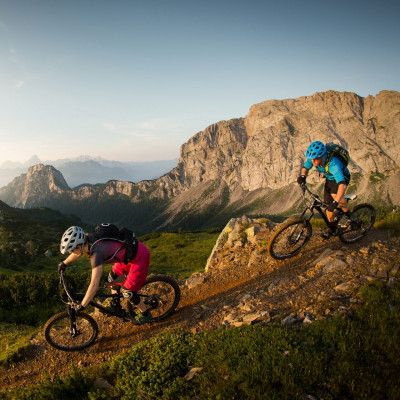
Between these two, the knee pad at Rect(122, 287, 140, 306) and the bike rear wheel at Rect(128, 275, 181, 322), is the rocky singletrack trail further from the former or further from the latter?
the knee pad at Rect(122, 287, 140, 306)

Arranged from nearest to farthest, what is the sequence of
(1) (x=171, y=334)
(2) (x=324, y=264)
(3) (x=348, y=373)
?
(3) (x=348, y=373), (1) (x=171, y=334), (2) (x=324, y=264)

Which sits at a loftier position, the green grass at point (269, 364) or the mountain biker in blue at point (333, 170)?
the mountain biker in blue at point (333, 170)

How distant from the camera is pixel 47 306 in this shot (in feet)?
53.3

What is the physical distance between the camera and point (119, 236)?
6934 millimetres

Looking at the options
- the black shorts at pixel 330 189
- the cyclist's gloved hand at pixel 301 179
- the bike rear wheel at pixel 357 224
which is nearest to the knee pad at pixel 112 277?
the cyclist's gloved hand at pixel 301 179

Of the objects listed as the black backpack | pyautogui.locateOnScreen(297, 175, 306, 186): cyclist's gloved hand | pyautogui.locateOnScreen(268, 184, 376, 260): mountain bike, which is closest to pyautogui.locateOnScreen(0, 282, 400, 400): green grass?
the black backpack

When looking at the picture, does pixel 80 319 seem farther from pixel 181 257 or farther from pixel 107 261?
pixel 181 257

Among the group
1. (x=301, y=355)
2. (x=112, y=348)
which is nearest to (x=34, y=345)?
(x=112, y=348)

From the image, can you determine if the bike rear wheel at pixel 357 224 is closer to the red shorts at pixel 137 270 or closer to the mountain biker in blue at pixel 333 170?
the mountain biker in blue at pixel 333 170

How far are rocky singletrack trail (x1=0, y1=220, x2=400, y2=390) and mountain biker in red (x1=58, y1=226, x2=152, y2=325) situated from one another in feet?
4.40

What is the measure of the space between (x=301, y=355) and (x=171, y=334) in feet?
11.3

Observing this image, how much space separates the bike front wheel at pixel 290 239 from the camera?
10234 millimetres

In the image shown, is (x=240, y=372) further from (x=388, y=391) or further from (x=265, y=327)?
(x=388, y=391)

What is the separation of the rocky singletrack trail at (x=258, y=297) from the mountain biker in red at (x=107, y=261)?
1340 mm
